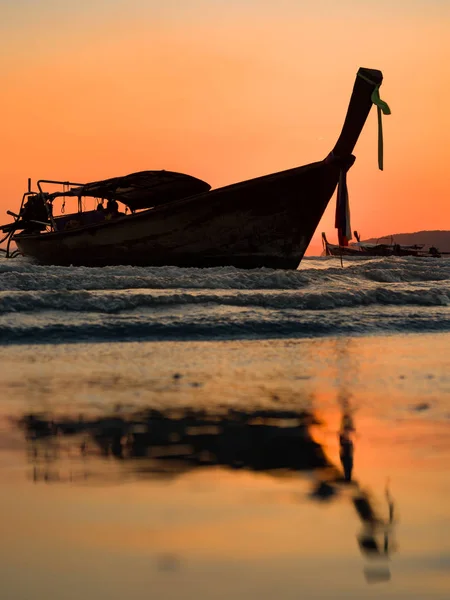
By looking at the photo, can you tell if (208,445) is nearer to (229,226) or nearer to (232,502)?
(232,502)

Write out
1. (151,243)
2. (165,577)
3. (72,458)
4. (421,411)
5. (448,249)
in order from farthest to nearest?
(448,249) → (151,243) → (421,411) → (72,458) → (165,577)

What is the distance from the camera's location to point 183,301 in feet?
38.1

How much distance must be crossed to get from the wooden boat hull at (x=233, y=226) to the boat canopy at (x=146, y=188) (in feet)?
5.28

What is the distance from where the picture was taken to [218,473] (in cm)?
364

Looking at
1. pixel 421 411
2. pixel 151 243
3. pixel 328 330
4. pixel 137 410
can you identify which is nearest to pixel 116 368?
pixel 137 410

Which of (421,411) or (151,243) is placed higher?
(151,243)

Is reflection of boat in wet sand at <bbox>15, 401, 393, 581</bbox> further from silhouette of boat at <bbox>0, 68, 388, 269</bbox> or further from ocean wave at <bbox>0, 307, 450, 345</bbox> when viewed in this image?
silhouette of boat at <bbox>0, 68, 388, 269</bbox>

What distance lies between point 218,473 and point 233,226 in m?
17.7

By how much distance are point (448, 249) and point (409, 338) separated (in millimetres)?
156576

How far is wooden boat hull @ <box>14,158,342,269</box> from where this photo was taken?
20.9 metres

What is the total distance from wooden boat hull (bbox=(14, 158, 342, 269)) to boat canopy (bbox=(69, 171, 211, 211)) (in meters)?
1.61

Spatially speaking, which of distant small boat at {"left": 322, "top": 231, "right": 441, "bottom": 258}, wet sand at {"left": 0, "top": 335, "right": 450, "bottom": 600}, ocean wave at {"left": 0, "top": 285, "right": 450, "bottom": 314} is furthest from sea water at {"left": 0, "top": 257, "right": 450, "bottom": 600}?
distant small boat at {"left": 322, "top": 231, "right": 441, "bottom": 258}

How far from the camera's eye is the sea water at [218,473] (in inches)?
98.3

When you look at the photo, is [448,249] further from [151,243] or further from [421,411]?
[421,411]
